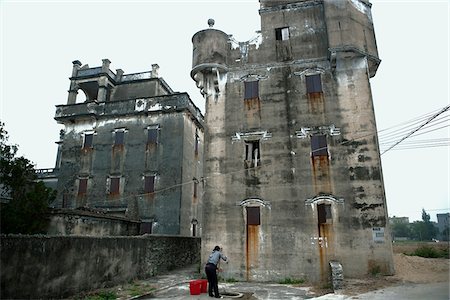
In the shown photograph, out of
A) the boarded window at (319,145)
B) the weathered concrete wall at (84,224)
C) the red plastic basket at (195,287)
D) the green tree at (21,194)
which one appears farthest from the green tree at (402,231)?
the green tree at (21,194)

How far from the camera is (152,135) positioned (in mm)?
25250

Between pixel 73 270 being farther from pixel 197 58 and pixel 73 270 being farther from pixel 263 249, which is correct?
pixel 197 58

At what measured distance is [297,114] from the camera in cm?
1623

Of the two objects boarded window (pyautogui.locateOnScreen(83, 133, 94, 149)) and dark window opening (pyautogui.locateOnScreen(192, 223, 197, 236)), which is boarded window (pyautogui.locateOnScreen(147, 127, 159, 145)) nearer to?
boarded window (pyautogui.locateOnScreen(83, 133, 94, 149))

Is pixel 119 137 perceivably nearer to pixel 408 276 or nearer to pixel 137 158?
pixel 137 158

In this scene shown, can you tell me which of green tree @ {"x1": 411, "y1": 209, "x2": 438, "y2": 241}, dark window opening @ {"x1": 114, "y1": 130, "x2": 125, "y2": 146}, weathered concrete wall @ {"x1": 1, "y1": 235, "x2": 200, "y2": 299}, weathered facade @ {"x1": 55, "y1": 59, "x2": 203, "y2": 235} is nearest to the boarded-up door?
weathered concrete wall @ {"x1": 1, "y1": 235, "x2": 200, "y2": 299}

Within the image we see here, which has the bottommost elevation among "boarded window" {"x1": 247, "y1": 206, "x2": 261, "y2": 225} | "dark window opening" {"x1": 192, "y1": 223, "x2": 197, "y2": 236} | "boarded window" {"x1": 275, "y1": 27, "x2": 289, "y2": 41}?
"dark window opening" {"x1": 192, "y1": 223, "x2": 197, "y2": 236}

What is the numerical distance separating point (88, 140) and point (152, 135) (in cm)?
580

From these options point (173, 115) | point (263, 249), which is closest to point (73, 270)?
point (263, 249)

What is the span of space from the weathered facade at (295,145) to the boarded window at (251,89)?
0.06 meters

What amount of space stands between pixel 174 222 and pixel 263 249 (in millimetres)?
9729

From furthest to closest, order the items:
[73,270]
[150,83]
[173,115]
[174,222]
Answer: [150,83], [173,115], [174,222], [73,270]

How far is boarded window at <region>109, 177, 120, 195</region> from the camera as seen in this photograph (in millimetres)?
24625

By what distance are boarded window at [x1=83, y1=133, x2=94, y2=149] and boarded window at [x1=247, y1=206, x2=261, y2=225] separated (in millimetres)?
16857
